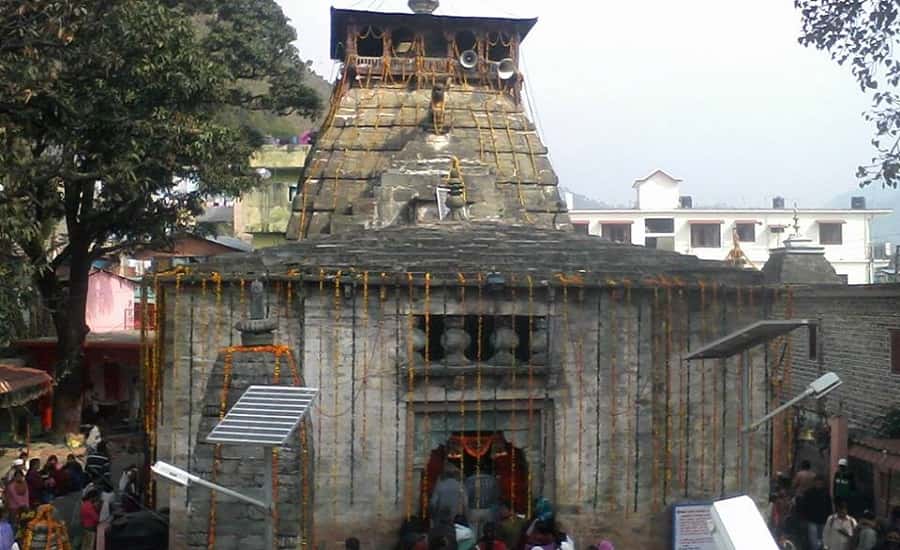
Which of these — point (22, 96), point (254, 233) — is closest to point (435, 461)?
point (22, 96)

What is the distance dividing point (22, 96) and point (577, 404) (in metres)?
8.25

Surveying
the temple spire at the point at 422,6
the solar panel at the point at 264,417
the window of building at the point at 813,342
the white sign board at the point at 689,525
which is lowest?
the white sign board at the point at 689,525

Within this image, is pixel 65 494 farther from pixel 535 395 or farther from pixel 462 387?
pixel 535 395

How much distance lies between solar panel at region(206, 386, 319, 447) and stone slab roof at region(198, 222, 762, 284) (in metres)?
3.85

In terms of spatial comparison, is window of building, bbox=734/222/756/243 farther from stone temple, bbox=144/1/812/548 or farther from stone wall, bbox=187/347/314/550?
stone wall, bbox=187/347/314/550

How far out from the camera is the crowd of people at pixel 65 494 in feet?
38.6

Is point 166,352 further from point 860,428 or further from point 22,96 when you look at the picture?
point 860,428

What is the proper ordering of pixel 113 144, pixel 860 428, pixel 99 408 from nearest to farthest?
pixel 113 144
pixel 860 428
pixel 99 408

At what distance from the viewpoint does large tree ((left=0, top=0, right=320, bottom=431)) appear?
13.2 metres

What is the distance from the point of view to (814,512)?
13.1 meters

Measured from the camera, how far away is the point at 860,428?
20656 mm

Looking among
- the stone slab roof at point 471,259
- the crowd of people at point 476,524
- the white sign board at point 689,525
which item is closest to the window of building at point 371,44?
the stone slab roof at point 471,259

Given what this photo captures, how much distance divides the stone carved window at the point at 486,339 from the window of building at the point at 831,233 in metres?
40.1

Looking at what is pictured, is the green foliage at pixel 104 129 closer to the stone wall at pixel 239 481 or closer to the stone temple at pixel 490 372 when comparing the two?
the stone temple at pixel 490 372
